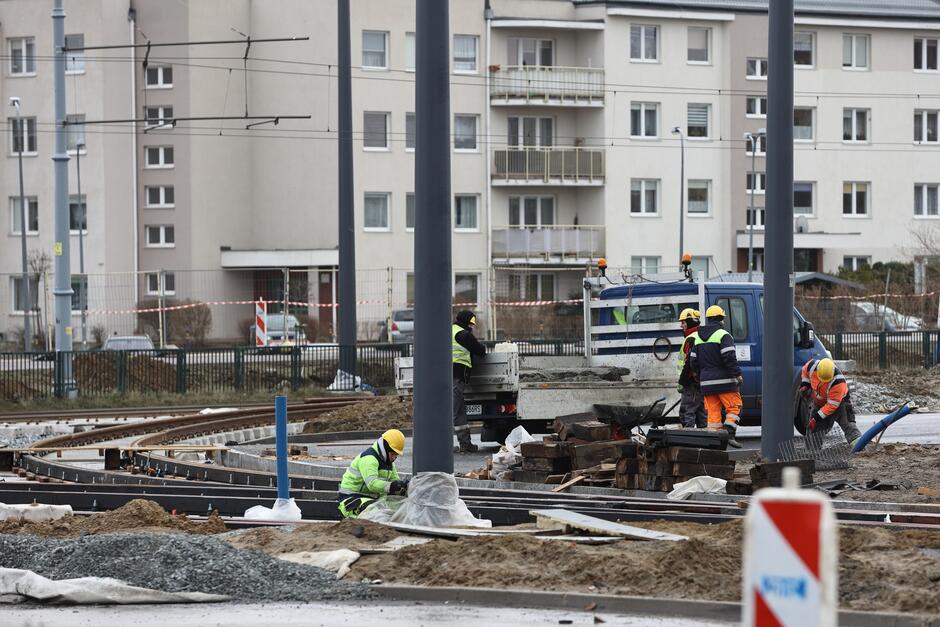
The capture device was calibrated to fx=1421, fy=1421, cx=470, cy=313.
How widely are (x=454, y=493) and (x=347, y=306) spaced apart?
1848 cm

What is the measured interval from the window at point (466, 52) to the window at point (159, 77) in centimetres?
1147

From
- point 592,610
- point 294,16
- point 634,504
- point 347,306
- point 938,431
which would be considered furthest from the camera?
point 294,16

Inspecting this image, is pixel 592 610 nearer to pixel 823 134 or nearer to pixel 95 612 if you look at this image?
pixel 95 612

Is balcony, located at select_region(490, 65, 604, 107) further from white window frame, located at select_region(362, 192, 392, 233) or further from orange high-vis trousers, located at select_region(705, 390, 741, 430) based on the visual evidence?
orange high-vis trousers, located at select_region(705, 390, 741, 430)

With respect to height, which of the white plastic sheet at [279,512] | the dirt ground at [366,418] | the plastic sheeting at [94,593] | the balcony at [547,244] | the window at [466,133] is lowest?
the dirt ground at [366,418]

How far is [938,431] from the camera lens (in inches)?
851

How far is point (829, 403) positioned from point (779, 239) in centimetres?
351

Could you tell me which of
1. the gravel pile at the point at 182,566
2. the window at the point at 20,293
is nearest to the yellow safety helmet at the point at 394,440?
the gravel pile at the point at 182,566

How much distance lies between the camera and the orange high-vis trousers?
16.8m

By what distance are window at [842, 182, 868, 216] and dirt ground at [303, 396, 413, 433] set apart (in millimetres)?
39471

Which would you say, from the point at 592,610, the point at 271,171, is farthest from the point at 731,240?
the point at 592,610

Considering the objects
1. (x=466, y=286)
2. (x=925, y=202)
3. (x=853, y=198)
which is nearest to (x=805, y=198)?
(x=853, y=198)

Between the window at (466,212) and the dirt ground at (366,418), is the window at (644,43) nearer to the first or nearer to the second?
the window at (466,212)

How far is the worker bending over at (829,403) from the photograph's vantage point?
16562 millimetres
